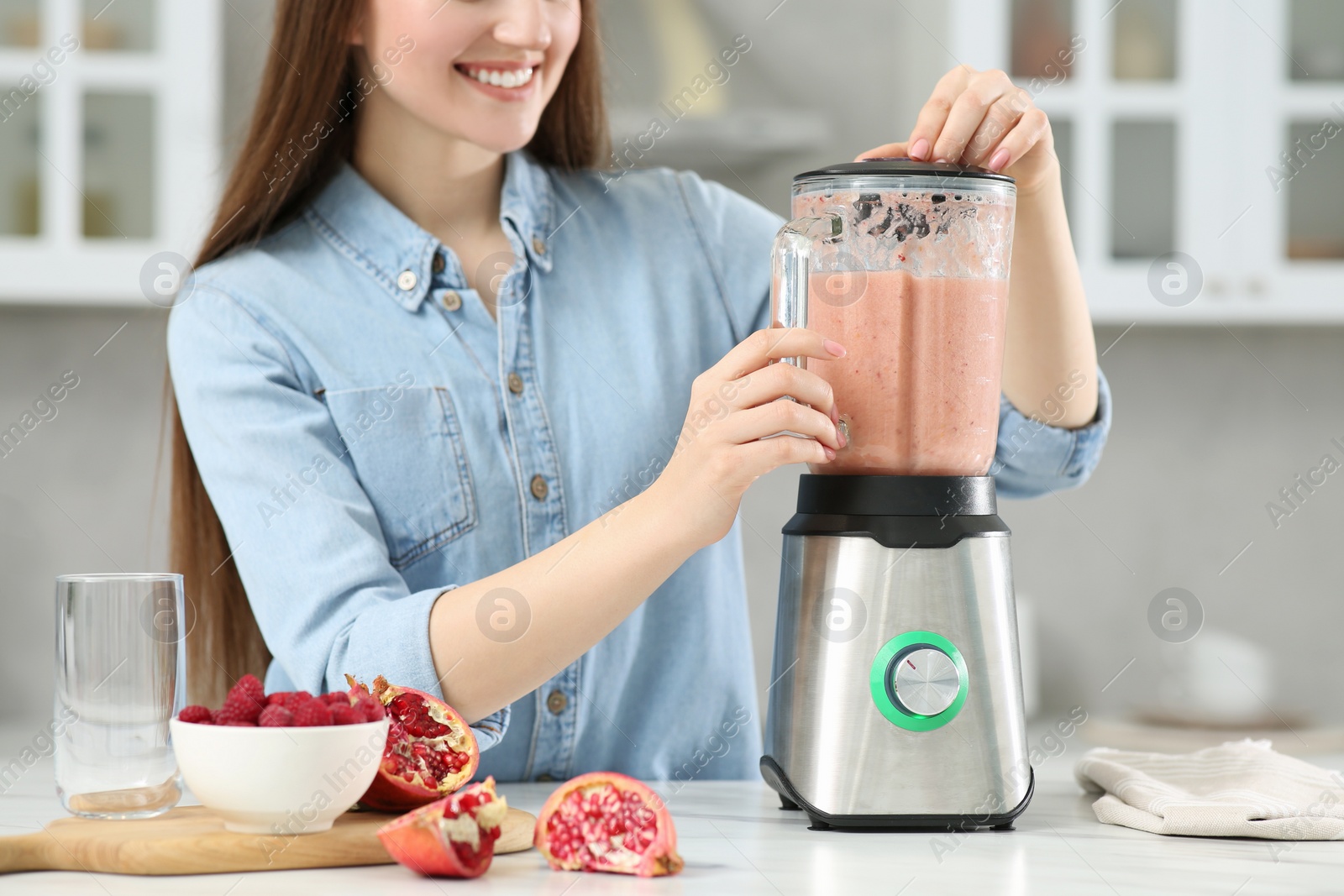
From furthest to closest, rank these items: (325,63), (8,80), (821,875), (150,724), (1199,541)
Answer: (1199,541)
(8,80)
(325,63)
(150,724)
(821,875)

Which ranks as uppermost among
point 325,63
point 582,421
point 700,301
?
point 325,63

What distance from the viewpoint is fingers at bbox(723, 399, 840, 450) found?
0.77 m

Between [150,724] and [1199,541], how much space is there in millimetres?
1992

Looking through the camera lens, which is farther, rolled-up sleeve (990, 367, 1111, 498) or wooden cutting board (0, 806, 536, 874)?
rolled-up sleeve (990, 367, 1111, 498)

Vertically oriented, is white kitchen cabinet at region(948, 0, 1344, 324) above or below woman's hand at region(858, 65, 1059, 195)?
above

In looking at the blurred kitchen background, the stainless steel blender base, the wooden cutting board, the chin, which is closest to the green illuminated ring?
the stainless steel blender base

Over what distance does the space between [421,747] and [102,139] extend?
A: 1.37 m

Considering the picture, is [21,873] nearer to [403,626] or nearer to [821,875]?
[403,626]

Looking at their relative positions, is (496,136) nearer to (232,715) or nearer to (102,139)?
(232,715)

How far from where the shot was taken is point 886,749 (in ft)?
2.57

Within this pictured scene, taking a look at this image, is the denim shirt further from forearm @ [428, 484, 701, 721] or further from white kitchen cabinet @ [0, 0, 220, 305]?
white kitchen cabinet @ [0, 0, 220, 305]

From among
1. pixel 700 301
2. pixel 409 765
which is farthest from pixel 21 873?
pixel 700 301

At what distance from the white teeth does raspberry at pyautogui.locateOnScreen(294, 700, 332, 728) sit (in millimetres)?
523

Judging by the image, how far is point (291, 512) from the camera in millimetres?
942
